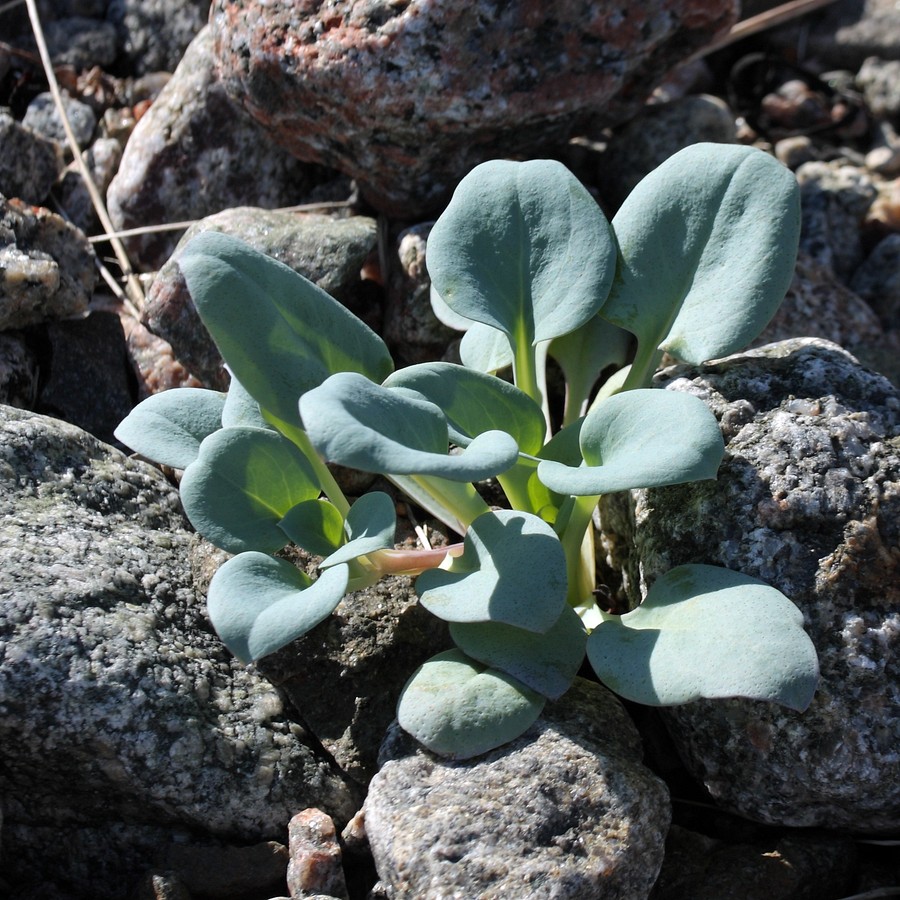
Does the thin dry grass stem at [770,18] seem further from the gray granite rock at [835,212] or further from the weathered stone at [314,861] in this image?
the weathered stone at [314,861]

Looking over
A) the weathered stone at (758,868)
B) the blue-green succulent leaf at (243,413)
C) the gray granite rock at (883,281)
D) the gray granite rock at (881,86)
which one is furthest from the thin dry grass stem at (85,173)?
the gray granite rock at (881,86)

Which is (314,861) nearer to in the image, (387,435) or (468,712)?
(468,712)

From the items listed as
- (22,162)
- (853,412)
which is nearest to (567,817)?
(853,412)

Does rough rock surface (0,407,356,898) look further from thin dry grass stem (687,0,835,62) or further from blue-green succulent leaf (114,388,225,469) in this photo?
thin dry grass stem (687,0,835,62)

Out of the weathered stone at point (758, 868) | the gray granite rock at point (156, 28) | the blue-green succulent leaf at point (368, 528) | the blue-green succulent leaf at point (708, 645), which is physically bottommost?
the weathered stone at point (758, 868)

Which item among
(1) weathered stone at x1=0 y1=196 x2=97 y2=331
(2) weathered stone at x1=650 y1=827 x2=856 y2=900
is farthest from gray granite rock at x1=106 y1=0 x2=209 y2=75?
(2) weathered stone at x1=650 y1=827 x2=856 y2=900

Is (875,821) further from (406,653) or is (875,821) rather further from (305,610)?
(305,610)
